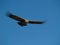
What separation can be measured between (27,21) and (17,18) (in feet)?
0.99

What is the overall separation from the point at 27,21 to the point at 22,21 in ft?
0.47

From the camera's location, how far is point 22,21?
368cm

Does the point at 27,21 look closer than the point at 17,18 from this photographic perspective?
No

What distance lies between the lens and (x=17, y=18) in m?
3.55

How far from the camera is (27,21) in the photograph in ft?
12.5

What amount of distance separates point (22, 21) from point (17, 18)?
0.52 feet
